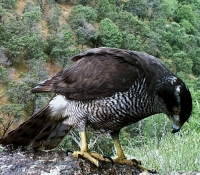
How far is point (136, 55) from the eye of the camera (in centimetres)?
373

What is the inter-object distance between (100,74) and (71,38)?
40.3 meters

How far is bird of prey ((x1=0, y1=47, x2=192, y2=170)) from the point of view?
3480 mm

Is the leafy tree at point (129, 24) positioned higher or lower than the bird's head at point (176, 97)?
lower

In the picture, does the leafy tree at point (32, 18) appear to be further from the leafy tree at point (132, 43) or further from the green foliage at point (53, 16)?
the leafy tree at point (132, 43)

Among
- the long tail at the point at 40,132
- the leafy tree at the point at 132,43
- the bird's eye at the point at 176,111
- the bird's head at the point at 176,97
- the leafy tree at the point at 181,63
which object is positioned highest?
the bird's head at the point at 176,97

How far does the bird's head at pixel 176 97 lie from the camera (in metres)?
3.43

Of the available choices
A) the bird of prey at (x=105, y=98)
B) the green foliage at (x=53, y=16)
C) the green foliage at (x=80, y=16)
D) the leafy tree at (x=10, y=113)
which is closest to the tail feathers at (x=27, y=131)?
the bird of prey at (x=105, y=98)

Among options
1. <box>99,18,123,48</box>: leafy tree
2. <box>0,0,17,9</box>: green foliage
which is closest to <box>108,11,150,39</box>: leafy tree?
<box>99,18,123,48</box>: leafy tree

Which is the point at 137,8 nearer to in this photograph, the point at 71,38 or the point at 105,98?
the point at 71,38

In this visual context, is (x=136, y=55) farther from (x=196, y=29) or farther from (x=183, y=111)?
(x=196, y=29)

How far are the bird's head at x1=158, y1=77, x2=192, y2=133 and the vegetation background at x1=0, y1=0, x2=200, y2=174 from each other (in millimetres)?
13890

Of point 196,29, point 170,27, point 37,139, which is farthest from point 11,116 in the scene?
point 196,29

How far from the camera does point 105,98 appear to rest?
3566 millimetres

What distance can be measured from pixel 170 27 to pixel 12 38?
27.6 m
